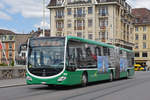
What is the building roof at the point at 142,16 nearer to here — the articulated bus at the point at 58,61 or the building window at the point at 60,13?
the building window at the point at 60,13

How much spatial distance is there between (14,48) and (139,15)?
41435mm

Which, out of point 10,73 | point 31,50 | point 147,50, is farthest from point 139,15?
point 31,50

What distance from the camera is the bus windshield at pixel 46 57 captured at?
1711 centimetres

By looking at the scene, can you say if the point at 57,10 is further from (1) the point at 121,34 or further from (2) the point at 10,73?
(2) the point at 10,73

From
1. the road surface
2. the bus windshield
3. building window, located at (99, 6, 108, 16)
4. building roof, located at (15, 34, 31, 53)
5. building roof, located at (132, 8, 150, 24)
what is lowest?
the road surface

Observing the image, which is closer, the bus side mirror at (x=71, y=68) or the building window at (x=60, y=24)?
the bus side mirror at (x=71, y=68)

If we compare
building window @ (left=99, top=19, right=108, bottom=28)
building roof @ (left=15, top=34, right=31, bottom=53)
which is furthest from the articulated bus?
building roof @ (left=15, top=34, right=31, bottom=53)

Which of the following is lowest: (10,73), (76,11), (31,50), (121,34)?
(10,73)

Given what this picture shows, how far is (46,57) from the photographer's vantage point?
1727cm

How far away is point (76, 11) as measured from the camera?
7094cm

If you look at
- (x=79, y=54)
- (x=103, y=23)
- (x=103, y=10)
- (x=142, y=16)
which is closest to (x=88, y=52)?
(x=79, y=54)

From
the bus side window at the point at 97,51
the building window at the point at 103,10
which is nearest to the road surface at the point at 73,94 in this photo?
the bus side window at the point at 97,51

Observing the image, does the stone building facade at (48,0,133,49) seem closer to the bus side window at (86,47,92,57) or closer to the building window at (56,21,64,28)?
the building window at (56,21,64,28)

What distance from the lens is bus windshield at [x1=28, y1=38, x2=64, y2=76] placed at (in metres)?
17.1
